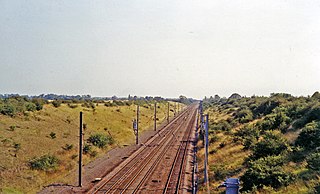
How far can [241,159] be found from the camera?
1109 inches

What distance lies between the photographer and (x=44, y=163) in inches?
1080

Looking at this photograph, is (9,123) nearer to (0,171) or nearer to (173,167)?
(0,171)

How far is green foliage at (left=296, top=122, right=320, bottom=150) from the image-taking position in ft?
73.8

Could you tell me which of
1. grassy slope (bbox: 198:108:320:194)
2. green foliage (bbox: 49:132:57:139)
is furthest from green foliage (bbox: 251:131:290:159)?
green foliage (bbox: 49:132:57:139)

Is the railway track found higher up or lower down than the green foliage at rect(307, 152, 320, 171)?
lower down

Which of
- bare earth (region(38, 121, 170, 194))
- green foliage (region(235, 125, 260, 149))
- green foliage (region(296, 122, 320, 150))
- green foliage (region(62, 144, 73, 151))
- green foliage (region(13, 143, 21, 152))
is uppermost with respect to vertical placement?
green foliage (region(296, 122, 320, 150))

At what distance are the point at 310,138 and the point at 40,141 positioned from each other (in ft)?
84.9

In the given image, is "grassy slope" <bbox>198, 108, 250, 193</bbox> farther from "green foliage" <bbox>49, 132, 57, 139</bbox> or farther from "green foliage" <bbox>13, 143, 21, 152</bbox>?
"green foliage" <bbox>49, 132, 57, 139</bbox>

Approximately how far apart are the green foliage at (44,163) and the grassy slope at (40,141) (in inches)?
19.3

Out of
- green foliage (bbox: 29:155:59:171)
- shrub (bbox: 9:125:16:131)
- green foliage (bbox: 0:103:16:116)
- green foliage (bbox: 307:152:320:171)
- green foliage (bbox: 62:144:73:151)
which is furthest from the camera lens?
green foliage (bbox: 0:103:16:116)

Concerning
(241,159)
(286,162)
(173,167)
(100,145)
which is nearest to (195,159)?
(173,167)

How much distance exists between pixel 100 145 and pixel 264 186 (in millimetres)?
27313

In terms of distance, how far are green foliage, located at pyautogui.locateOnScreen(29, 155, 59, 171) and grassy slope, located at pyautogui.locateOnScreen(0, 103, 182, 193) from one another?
49 centimetres

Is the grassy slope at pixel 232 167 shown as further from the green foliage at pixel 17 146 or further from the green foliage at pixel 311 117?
the green foliage at pixel 17 146
